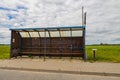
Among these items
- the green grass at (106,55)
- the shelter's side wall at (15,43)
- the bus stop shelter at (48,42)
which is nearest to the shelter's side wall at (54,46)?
the bus stop shelter at (48,42)

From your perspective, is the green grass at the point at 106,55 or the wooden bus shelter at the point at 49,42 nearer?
the green grass at the point at 106,55

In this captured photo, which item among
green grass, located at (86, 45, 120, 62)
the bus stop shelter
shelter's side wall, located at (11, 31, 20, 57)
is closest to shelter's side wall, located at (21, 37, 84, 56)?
the bus stop shelter

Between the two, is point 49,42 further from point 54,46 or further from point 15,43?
point 15,43

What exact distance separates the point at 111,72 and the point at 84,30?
211 inches

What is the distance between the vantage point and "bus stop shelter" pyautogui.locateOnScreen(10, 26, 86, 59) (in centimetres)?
1416

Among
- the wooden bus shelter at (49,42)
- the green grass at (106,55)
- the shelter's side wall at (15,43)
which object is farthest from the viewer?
the shelter's side wall at (15,43)

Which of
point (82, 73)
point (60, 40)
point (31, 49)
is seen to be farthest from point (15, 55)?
point (82, 73)

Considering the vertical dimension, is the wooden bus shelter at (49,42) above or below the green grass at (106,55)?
above

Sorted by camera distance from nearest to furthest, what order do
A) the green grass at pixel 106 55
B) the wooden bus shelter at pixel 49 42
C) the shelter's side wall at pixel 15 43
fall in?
the green grass at pixel 106 55 < the wooden bus shelter at pixel 49 42 < the shelter's side wall at pixel 15 43

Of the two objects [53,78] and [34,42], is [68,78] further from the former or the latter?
[34,42]

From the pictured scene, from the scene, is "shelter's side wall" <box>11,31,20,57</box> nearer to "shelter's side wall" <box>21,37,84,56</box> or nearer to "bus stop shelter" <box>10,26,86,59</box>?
"bus stop shelter" <box>10,26,86,59</box>

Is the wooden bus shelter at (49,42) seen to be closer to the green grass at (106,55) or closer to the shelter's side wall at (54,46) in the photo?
the shelter's side wall at (54,46)

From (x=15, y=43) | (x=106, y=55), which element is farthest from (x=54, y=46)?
(x=106, y=55)

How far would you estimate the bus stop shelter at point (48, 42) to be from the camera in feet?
46.5
